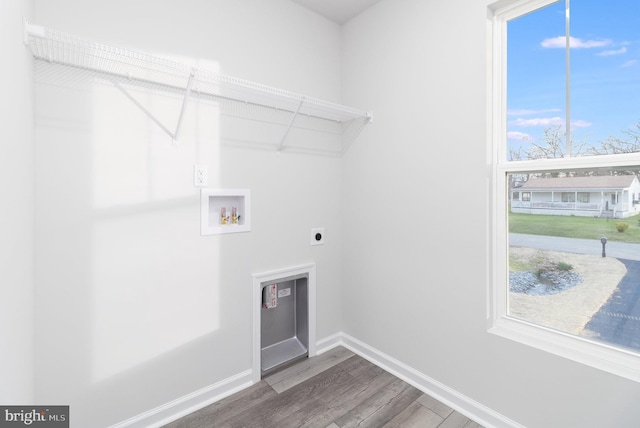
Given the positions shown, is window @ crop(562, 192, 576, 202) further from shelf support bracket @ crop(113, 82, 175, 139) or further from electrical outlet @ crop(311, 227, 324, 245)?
shelf support bracket @ crop(113, 82, 175, 139)

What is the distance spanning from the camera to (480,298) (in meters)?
1.68

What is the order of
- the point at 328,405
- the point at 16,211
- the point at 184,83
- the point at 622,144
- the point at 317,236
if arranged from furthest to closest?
the point at 317,236
the point at 328,405
the point at 184,83
the point at 622,144
the point at 16,211

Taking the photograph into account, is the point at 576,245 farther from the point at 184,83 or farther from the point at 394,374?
the point at 184,83

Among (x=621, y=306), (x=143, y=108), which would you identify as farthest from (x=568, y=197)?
(x=143, y=108)

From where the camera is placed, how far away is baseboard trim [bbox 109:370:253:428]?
163 centimetres

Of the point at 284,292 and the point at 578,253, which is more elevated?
the point at 578,253

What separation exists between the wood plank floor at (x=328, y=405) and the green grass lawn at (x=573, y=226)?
116 cm

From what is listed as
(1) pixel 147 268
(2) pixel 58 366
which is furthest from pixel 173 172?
(2) pixel 58 366

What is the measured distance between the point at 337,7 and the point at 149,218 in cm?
208

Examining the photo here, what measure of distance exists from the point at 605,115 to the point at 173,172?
223 centimetres

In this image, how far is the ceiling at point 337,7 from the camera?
87.0 inches

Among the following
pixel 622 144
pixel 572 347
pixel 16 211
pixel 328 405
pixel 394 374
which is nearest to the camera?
pixel 16 211

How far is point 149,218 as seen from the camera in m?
1.63

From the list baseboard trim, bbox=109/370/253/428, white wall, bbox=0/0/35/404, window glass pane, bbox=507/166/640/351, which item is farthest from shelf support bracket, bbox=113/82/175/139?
window glass pane, bbox=507/166/640/351
